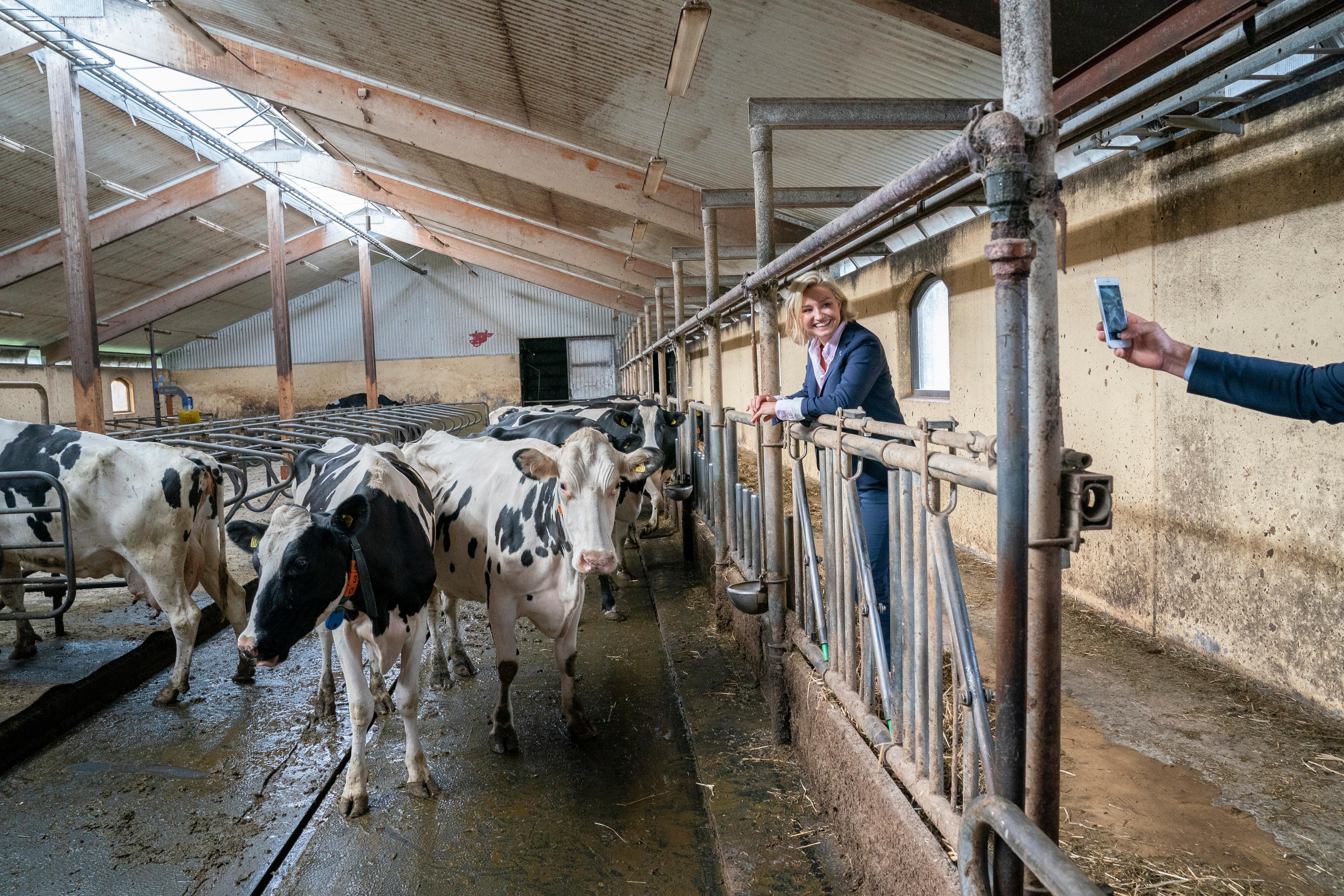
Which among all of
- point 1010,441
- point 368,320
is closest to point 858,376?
point 1010,441

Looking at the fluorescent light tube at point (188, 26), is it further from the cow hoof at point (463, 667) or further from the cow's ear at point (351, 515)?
the cow's ear at point (351, 515)

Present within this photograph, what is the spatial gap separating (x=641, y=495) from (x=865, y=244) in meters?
3.98

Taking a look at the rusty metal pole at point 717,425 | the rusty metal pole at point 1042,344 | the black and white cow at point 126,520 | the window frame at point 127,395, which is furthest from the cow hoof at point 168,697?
the window frame at point 127,395

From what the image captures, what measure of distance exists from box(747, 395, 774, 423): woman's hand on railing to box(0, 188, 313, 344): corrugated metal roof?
16965mm

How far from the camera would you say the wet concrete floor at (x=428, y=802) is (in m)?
2.80

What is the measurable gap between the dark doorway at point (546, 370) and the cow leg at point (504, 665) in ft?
82.9

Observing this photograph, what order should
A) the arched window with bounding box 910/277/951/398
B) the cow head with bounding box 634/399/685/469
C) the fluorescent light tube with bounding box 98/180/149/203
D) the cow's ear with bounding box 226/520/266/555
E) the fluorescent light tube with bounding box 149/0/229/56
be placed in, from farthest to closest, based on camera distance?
the fluorescent light tube with bounding box 98/180/149/203
the fluorescent light tube with bounding box 149/0/229/56
the cow head with bounding box 634/399/685/469
the arched window with bounding box 910/277/951/398
the cow's ear with bounding box 226/520/266/555

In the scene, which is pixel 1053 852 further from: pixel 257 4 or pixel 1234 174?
pixel 257 4

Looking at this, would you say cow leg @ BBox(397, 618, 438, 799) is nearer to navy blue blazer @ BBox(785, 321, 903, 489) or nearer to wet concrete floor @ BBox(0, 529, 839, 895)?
wet concrete floor @ BBox(0, 529, 839, 895)

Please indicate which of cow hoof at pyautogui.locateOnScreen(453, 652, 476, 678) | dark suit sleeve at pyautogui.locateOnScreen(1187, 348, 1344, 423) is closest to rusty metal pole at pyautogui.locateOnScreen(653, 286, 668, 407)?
cow hoof at pyautogui.locateOnScreen(453, 652, 476, 678)

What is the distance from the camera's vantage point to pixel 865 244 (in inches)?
121

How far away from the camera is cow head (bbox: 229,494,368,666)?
9.64 feet

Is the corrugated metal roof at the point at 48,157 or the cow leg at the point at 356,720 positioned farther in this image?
the corrugated metal roof at the point at 48,157

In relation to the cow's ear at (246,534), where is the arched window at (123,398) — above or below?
above
